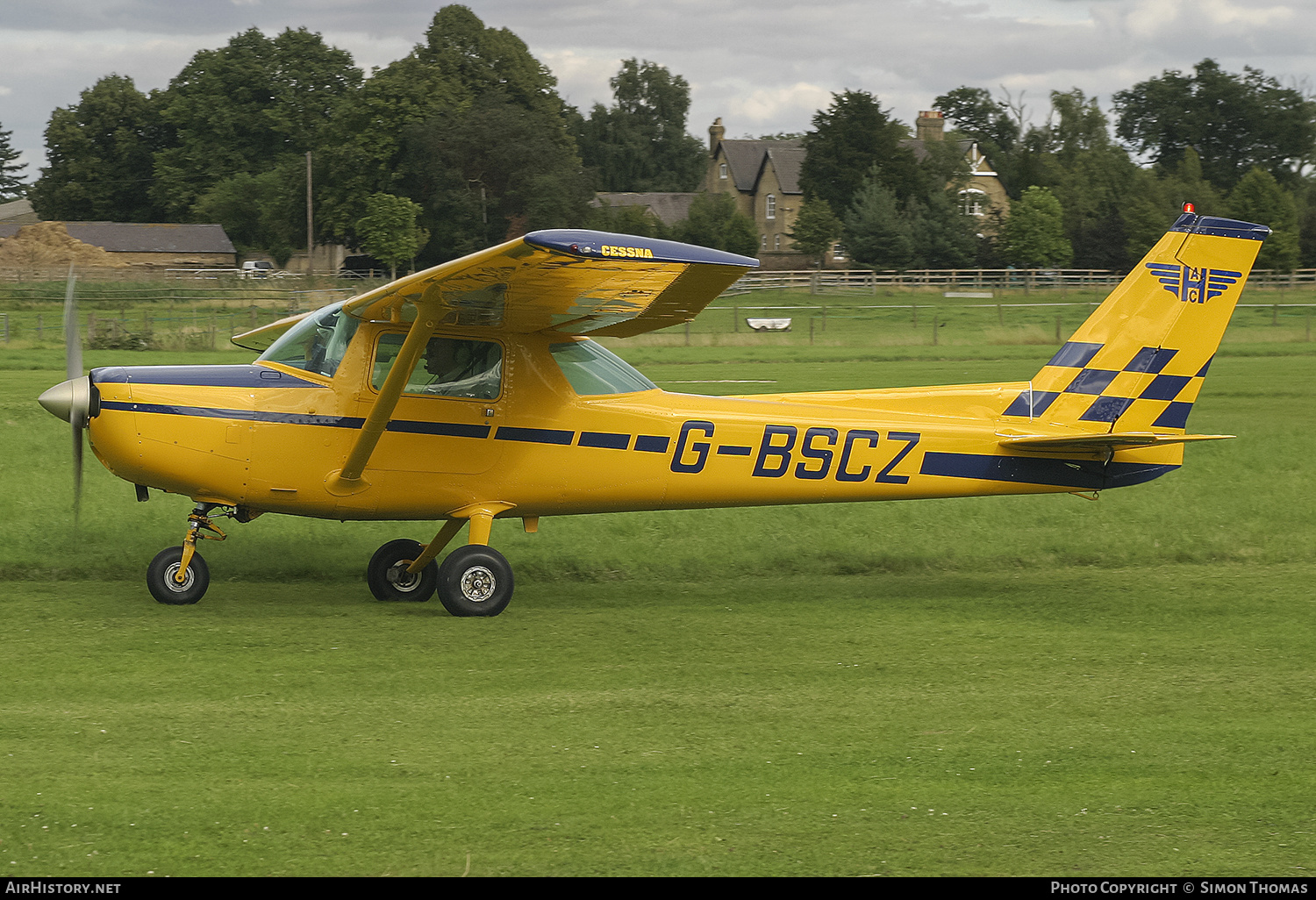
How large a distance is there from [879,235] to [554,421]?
60.7 meters

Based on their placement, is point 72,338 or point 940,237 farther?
point 940,237

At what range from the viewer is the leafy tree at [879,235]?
67.6m

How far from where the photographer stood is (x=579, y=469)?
31.6 ft

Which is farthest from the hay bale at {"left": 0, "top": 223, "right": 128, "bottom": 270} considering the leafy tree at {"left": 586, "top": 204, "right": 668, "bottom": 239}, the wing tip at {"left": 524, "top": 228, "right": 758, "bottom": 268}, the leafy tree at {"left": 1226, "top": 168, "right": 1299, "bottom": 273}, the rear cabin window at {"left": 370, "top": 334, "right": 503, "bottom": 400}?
the wing tip at {"left": 524, "top": 228, "right": 758, "bottom": 268}

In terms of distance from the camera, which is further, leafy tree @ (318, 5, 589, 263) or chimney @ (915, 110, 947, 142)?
chimney @ (915, 110, 947, 142)

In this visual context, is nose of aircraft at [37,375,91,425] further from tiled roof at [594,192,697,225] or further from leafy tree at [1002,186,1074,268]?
tiled roof at [594,192,697,225]

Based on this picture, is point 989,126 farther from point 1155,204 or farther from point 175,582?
point 175,582

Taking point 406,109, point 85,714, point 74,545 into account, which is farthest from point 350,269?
point 85,714

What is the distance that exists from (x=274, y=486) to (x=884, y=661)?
15.0 feet

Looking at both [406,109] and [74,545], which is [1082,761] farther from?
[406,109]

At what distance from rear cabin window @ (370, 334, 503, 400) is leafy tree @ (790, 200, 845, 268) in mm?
64574

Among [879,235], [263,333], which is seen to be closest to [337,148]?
[879,235]

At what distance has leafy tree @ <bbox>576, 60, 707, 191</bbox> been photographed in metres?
126

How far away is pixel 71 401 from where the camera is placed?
8.77m
